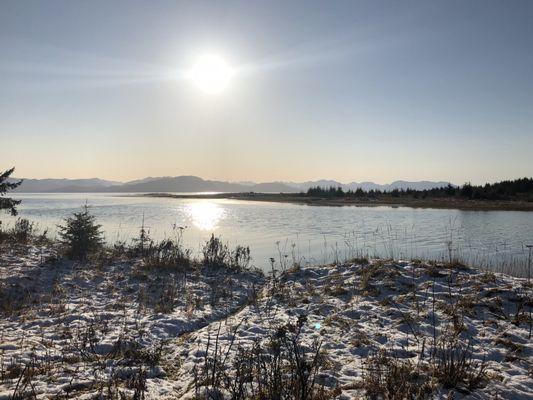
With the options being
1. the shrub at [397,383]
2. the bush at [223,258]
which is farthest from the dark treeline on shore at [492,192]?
the shrub at [397,383]

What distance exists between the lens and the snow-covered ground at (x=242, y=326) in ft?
16.6

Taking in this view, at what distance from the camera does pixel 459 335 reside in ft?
22.2

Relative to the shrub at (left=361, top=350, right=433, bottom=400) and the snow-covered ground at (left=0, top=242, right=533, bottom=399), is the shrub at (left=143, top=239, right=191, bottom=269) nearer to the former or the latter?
the snow-covered ground at (left=0, top=242, right=533, bottom=399)

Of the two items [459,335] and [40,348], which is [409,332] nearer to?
[459,335]

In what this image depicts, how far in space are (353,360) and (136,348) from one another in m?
3.96

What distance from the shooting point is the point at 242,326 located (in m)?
7.87

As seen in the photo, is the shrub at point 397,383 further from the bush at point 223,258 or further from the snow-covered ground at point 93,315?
the bush at point 223,258

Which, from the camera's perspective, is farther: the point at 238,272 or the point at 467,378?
the point at 238,272

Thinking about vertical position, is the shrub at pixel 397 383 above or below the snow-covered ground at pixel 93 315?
above

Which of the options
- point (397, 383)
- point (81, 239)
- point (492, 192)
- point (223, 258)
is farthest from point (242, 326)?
point (492, 192)

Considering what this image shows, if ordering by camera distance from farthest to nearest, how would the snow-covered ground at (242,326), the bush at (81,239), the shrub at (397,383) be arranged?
the bush at (81,239)
the snow-covered ground at (242,326)
the shrub at (397,383)

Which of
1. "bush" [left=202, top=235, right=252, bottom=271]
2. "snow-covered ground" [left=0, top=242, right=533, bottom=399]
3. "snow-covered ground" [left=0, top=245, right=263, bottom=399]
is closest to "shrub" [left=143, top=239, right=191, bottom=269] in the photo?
"snow-covered ground" [left=0, top=245, right=263, bottom=399]

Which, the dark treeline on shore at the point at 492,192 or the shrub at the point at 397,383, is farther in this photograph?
the dark treeline on shore at the point at 492,192

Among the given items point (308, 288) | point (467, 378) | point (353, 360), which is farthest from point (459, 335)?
point (308, 288)
